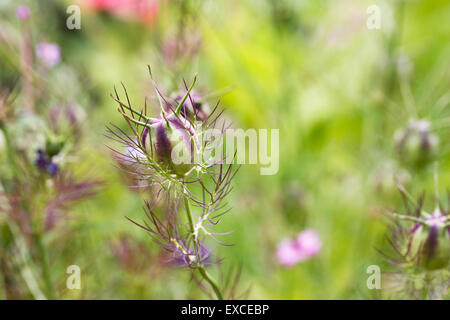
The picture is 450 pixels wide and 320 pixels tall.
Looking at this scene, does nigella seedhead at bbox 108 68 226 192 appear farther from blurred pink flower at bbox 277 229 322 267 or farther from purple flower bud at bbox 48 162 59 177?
blurred pink flower at bbox 277 229 322 267

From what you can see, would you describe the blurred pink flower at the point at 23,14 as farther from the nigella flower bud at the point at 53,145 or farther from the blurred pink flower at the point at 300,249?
the blurred pink flower at the point at 300,249

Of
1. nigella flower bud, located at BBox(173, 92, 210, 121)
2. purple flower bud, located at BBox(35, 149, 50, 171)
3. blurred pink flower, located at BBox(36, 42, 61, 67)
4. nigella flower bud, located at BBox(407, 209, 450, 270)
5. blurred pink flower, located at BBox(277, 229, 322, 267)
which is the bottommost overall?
blurred pink flower, located at BBox(277, 229, 322, 267)

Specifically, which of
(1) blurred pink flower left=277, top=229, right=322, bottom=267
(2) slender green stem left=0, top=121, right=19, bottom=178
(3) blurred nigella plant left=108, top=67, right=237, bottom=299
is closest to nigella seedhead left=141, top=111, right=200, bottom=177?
(3) blurred nigella plant left=108, top=67, right=237, bottom=299

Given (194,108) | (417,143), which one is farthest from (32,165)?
(417,143)

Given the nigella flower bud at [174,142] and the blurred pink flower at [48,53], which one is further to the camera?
the blurred pink flower at [48,53]

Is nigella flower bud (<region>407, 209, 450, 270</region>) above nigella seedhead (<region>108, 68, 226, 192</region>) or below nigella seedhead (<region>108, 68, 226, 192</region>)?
below

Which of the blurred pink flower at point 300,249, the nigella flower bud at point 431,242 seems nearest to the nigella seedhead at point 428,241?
the nigella flower bud at point 431,242

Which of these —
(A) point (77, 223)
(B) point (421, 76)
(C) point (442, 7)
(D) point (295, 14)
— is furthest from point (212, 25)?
(C) point (442, 7)
